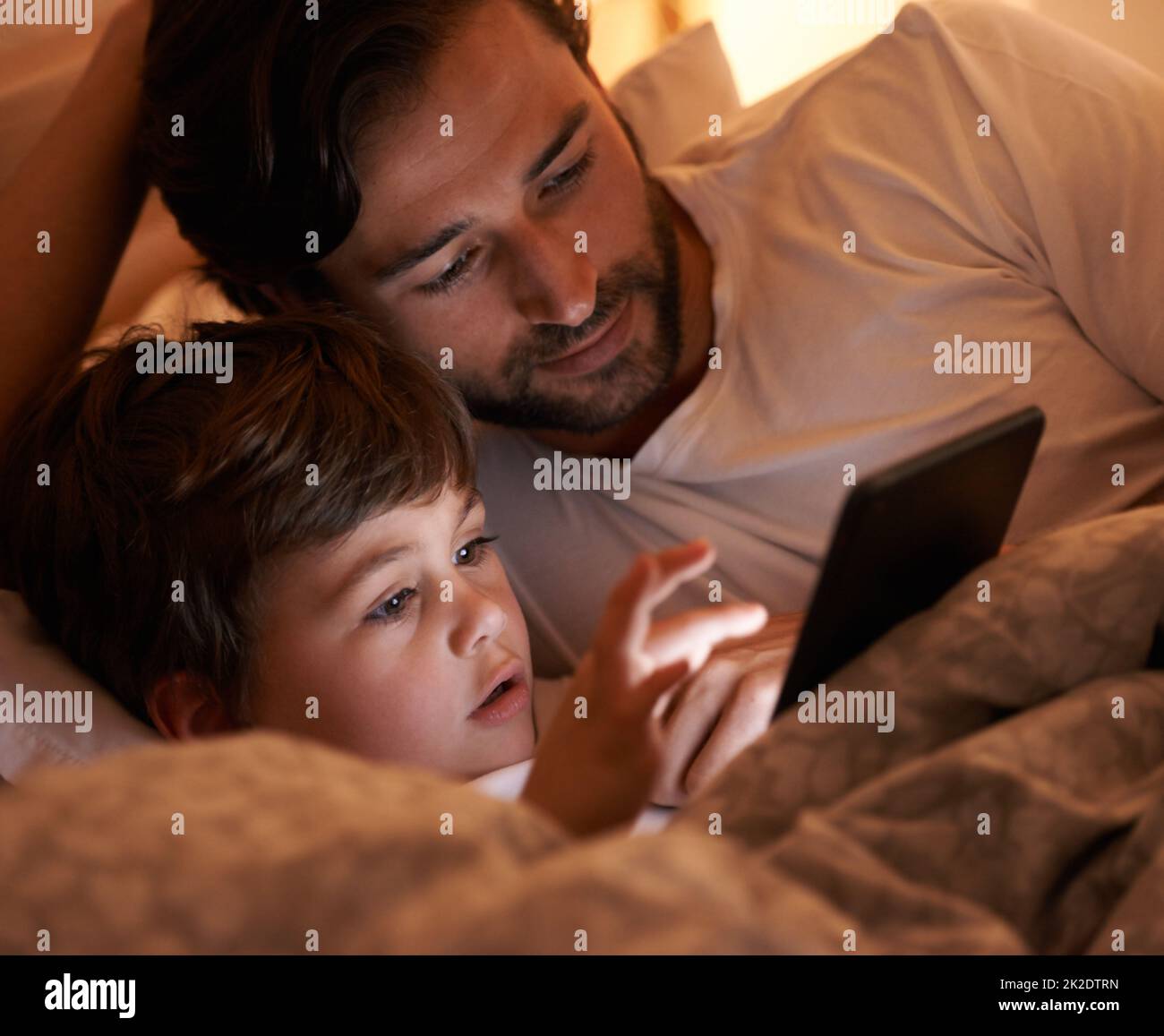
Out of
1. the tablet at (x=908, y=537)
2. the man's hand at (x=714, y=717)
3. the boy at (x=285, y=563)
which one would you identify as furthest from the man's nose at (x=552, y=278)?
the tablet at (x=908, y=537)

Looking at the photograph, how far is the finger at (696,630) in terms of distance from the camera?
621 mm

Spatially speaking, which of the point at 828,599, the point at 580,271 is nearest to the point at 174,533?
the point at 580,271

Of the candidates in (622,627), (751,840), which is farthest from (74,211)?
(751,840)

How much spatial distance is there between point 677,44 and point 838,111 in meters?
0.46

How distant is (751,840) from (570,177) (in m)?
0.84

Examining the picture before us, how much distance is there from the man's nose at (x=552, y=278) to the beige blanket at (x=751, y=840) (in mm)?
635

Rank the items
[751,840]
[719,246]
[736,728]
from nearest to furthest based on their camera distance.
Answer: [751,840]
[736,728]
[719,246]

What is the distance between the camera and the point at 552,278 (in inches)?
46.3

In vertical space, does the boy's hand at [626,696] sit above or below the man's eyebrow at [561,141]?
below

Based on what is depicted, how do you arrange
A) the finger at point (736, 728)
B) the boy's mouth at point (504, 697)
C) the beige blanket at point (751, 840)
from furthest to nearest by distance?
the boy's mouth at point (504, 697), the finger at point (736, 728), the beige blanket at point (751, 840)

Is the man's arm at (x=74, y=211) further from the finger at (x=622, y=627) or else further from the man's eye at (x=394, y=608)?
the finger at (x=622, y=627)

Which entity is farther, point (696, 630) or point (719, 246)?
point (719, 246)

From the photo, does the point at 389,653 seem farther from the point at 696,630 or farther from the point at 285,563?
the point at 696,630
